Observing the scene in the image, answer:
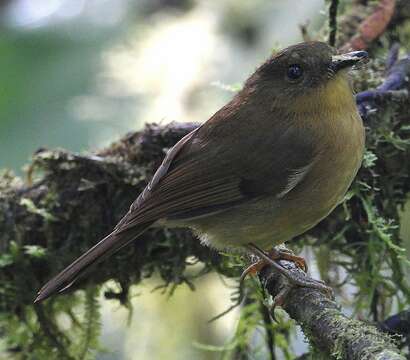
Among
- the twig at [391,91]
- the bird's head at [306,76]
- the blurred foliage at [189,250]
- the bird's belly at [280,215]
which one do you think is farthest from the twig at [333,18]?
the bird's belly at [280,215]

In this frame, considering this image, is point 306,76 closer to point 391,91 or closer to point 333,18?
point 391,91

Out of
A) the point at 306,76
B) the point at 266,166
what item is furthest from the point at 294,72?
the point at 266,166

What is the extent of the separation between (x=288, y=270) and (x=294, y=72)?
81cm

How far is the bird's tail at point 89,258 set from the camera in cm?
337

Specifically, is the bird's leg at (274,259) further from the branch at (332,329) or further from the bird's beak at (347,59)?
the bird's beak at (347,59)

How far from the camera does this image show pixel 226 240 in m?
3.56

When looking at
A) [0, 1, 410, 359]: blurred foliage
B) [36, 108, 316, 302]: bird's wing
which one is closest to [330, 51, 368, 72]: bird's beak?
[36, 108, 316, 302]: bird's wing

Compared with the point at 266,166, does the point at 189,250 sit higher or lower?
lower

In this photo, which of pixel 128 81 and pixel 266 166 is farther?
pixel 128 81

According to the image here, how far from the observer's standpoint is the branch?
7.70 feet

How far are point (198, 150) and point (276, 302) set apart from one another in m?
0.82

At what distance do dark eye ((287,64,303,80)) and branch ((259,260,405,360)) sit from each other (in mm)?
801

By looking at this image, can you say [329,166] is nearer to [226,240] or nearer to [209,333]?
[226,240]

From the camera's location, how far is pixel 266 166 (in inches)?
138
